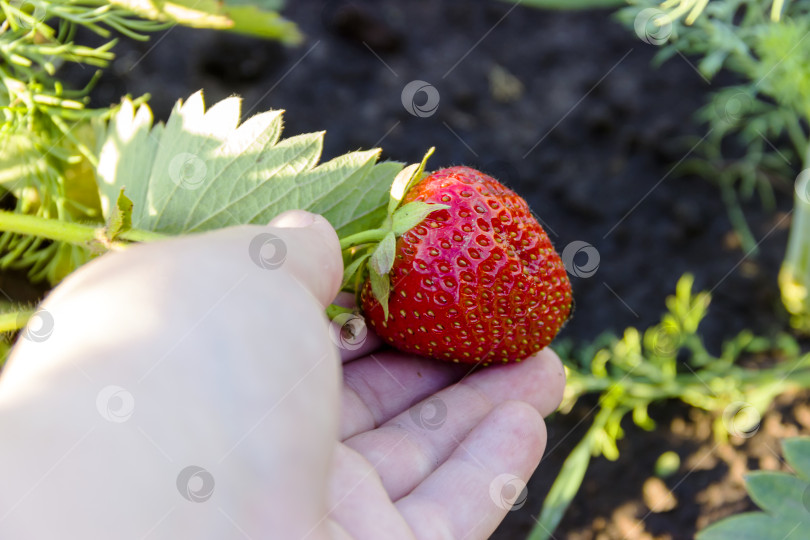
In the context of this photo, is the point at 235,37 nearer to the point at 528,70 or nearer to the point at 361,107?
the point at 361,107

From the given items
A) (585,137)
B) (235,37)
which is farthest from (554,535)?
(235,37)

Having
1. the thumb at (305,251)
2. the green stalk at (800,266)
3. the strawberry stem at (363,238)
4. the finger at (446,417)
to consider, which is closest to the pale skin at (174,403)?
the thumb at (305,251)

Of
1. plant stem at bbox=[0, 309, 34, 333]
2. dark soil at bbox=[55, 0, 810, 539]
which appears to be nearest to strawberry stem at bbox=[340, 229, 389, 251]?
plant stem at bbox=[0, 309, 34, 333]

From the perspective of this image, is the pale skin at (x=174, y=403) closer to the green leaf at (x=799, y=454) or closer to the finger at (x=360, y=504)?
the finger at (x=360, y=504)

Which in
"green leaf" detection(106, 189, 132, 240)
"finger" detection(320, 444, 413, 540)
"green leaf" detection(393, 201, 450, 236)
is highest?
"green leaf" detection(393, 201, 450, 236)

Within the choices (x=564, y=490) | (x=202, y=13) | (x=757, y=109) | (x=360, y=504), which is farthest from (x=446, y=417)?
(x=757, y=109)

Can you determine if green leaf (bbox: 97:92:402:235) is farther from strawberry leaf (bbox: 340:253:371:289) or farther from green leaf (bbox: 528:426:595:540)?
green leaf (bbox: 528:426:595:540)

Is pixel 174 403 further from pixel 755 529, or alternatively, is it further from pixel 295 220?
pixel 755 529
